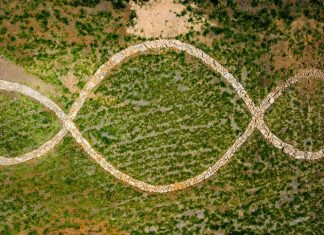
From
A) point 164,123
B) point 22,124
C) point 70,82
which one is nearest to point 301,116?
point 164,123

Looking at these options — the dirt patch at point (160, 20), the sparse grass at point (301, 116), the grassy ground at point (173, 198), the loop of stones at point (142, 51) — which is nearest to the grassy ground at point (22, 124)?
the loop of stones at point (142, 51)

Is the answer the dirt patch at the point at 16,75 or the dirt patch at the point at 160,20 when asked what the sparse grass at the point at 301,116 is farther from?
the dirt patch at the point at 16,75

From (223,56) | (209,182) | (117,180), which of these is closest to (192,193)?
(209,182)

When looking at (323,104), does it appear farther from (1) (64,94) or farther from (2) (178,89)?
(1) (64,94)

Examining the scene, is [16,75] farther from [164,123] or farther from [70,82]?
[164,123]

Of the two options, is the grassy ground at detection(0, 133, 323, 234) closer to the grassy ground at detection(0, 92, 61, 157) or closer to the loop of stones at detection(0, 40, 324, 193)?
the loop of stones at detection(0, 40, 324, 193)

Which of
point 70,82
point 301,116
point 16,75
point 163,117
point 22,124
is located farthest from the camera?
point 301,116
